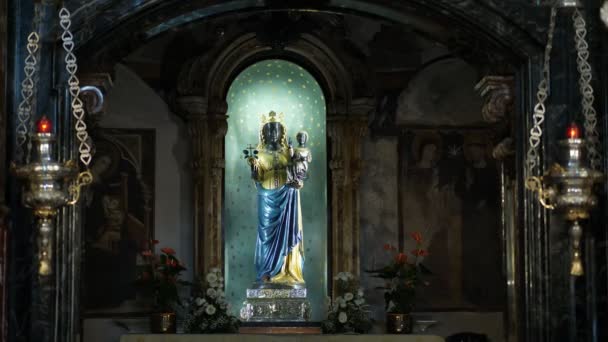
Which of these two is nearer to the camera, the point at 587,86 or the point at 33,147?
the point at 33,147

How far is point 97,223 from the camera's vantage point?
14.2m

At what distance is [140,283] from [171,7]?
3.72 m

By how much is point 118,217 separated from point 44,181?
534cm

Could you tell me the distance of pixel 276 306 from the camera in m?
13.9

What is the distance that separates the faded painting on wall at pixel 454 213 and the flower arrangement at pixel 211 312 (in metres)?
2.21

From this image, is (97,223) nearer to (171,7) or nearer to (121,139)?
(121,139)

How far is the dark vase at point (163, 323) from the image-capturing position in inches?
520

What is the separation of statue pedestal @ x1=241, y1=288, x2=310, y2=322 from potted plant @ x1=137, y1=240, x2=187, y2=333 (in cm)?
86

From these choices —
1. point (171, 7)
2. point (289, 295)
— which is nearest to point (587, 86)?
point (171, 7)

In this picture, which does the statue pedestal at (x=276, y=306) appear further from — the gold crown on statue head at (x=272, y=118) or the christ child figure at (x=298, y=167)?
the gold crown on statue head at (x=272, y=118)

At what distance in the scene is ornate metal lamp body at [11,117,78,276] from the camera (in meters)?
8.86

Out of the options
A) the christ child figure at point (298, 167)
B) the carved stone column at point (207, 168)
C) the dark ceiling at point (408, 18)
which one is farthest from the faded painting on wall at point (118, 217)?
the dark ceiling at point (408, 18)

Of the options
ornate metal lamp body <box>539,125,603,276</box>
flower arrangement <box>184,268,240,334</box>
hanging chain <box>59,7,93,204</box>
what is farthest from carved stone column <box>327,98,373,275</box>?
ornate metal lamp body <box>539,125,603,276</box>

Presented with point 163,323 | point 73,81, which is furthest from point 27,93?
point 163,323
